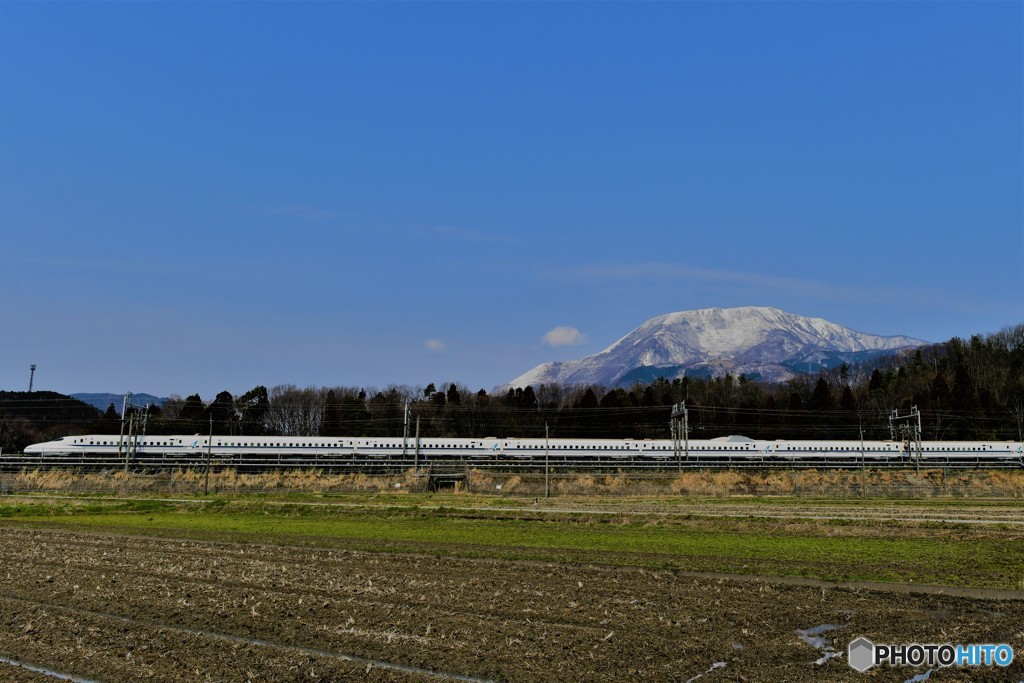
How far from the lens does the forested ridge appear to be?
13462cm

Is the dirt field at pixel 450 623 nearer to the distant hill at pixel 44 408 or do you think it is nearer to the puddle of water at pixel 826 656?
the puddle of water at pixel 826 656

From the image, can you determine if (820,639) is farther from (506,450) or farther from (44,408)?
(44,408)

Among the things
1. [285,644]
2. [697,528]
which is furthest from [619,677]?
[697,528]

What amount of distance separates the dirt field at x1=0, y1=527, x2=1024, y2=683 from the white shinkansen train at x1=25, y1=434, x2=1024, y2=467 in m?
70.2

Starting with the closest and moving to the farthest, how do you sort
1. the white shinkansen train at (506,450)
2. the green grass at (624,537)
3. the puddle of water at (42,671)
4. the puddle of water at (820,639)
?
the puddle of water at (42,671) < the puddle of water at (820,639) < the green grass at (624,537) < the white shinkansen train at (506,450)

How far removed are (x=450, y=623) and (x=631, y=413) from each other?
460ft

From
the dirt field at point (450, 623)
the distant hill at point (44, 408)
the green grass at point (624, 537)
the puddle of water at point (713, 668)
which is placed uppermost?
the distant hill at point (44, 408)

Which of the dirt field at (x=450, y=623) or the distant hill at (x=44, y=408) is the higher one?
the distant hill at (x=44, y=408)

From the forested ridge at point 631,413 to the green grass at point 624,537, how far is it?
94.0 metres

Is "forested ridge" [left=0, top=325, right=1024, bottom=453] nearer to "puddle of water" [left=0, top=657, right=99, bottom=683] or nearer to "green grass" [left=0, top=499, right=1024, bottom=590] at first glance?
"green grass" [left=0, top=499, right=1024, bottom=590]

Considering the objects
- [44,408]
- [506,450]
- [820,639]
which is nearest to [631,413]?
[506,450]

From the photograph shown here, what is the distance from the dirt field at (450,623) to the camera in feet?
37.1

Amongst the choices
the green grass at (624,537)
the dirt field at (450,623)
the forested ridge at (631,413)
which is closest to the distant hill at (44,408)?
the forested ridge at (631,413)

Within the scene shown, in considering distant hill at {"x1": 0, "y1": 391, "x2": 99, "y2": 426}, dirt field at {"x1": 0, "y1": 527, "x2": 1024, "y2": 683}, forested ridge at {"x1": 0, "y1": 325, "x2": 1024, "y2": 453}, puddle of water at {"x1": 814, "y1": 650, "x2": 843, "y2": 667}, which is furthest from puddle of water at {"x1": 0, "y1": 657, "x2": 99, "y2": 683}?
distant hill at {"x1": 0, "y1": 391, "x2": 99, "y2": 426}
